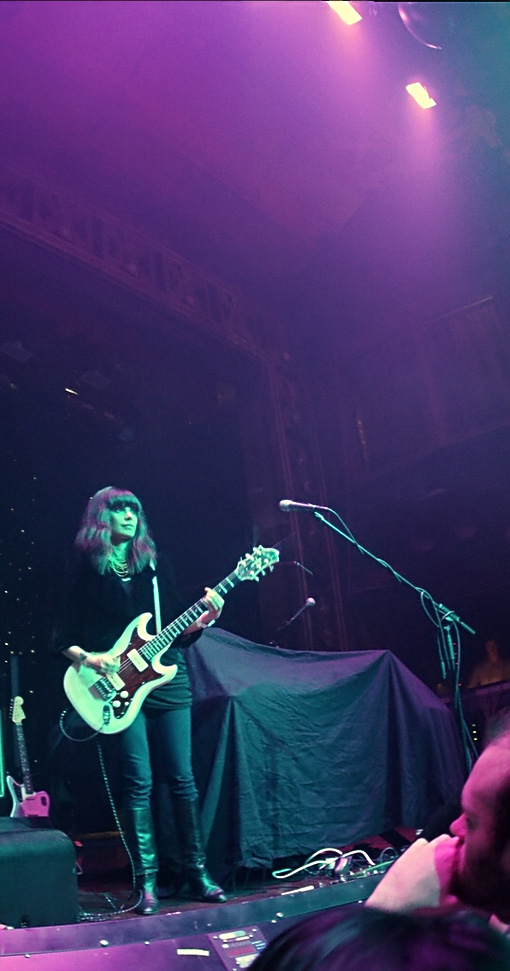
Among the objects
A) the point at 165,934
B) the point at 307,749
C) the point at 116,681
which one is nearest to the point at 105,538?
the point at 116,681

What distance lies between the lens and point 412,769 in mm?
3361

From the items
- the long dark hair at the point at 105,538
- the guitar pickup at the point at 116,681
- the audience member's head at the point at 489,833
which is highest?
the long dark hair at the point at 105,538

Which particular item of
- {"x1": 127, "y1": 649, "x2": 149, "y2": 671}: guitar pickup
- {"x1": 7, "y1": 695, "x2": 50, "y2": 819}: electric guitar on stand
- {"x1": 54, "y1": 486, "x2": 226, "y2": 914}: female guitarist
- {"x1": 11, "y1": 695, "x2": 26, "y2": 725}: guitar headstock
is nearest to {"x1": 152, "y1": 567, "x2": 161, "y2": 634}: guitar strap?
{"x1": 54, "y1": 486, "x2": 226, "y2": 914}: female guitarist

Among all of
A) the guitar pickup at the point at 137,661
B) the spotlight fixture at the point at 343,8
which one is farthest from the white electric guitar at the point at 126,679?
the spotlight fixture at the point at 343,8

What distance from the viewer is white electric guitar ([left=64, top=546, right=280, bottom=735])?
2.83 metres

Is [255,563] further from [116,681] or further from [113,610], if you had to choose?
[116,681]

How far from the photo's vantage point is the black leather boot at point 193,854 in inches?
102

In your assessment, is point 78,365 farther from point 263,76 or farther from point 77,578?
point 77,578

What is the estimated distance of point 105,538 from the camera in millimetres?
3301

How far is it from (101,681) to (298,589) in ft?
10.6

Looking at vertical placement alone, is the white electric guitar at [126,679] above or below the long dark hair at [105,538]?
below

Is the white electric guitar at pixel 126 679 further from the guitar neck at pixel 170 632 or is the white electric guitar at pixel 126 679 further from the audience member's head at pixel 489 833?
the audience member's head at pixel 489 833

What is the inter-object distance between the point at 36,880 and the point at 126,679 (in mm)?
915

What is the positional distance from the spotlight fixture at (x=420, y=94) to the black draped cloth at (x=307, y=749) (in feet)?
11.6
